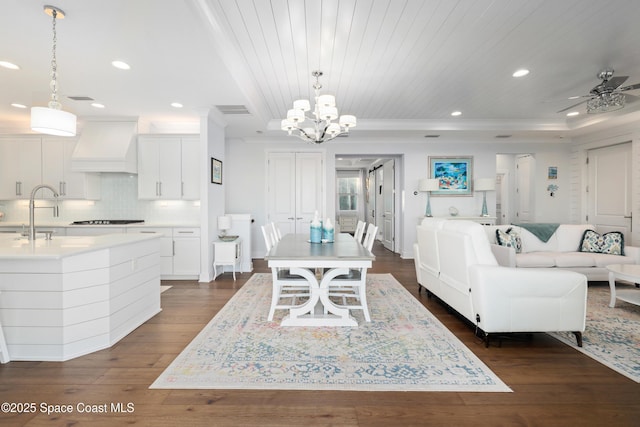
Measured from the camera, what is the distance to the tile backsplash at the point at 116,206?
5.09 meters

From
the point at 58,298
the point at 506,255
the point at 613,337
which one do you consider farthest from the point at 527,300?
the point at 58,298

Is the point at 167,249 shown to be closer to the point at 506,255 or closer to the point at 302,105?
the point at 302,105

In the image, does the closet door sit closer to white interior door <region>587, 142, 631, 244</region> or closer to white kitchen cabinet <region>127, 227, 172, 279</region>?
white kitchen cabinet <region>127, 227, 172, 279</region>

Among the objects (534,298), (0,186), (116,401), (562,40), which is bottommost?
(116,401)

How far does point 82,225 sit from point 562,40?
6.34m

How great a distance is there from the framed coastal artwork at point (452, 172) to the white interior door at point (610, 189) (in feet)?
7.52

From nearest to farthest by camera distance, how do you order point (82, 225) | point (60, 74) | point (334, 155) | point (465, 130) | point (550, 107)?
point (60, 74), point (82, 225), point (550, 107), point (465, 130), point (334, 155)

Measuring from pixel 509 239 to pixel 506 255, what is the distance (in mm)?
483

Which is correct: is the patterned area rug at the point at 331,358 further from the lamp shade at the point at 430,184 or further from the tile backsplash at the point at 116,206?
the lamp shade at the point at 430,184

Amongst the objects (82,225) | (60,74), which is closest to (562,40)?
(60,74)

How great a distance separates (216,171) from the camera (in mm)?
5000

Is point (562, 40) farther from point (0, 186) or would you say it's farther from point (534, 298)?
point (0, 186)

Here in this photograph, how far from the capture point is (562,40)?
9.43ft

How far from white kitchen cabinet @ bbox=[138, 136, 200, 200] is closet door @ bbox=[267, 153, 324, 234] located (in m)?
1.98
